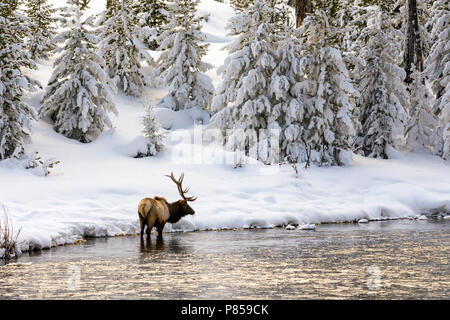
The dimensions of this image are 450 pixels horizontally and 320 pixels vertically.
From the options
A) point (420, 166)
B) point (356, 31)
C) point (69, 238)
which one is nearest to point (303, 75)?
point (420, 166)

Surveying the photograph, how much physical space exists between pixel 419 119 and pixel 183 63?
488 inches

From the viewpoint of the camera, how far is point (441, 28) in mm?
34000

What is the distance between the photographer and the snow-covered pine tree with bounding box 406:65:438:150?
33188 mm

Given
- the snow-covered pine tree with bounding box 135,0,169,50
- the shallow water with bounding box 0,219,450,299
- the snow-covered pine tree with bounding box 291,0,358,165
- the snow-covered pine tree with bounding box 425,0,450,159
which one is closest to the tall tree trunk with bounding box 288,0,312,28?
the snow-covered pine tree with bounding box 291,0,358,165

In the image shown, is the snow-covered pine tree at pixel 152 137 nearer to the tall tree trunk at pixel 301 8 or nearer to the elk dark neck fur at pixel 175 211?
the elk dark neck fur at pixel 175 211

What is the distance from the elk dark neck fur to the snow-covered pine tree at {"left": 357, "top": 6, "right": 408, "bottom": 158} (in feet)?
50.6

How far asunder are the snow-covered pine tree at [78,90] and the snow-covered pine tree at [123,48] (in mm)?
5197

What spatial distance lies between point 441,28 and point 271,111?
476 inches

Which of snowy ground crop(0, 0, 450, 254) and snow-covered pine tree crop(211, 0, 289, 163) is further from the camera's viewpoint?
snow-covered pine tree crop(211, 0, 289, 163)

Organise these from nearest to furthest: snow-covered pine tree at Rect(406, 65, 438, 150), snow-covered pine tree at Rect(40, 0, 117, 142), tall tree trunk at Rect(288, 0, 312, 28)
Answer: snow-covered pine tree at Rect(40, 0, 117, 142), tall tree trunk at Rect(288, 0, 312, 28), snow-covered pine tree at Rect(406, 65, 438, 150)

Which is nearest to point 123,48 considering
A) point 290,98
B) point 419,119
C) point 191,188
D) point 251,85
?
point 251,85

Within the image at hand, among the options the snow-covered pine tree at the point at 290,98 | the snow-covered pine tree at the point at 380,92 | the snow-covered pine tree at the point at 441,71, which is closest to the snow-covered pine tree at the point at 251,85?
the snow-covered pine tree at the point at 290,98

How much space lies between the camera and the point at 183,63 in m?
32.2

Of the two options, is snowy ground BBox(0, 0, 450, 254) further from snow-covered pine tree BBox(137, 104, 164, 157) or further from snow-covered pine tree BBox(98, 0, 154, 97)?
snow-covered pine tree BBox(98, 0, 154, 97)
